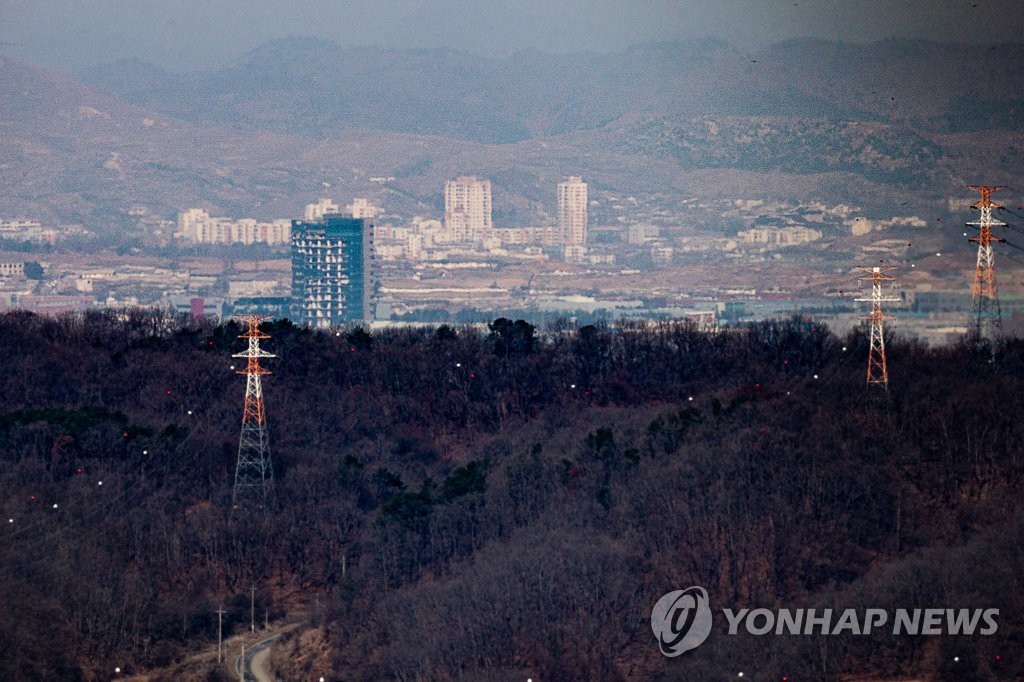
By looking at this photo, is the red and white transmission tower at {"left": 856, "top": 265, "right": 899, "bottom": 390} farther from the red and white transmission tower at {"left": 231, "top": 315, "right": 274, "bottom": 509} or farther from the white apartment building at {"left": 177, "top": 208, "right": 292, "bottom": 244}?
the white apartment building at {"left": 177, "top": 208, "right": 292, "bottom": 244}

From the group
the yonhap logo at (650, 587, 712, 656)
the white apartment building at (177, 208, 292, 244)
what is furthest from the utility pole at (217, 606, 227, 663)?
the white apartment building at (177, 208, 292, 244)

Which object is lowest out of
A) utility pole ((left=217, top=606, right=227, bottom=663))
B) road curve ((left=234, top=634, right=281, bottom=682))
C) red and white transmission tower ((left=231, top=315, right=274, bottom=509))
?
road curve ((left=234, top=634, right=281, bottom=682))

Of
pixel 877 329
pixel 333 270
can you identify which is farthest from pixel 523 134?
pixel 877 329

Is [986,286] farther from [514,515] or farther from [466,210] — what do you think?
[466,210]

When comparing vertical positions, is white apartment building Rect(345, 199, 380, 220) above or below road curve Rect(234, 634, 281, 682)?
above

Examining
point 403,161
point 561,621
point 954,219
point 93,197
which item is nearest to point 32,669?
point 561,621

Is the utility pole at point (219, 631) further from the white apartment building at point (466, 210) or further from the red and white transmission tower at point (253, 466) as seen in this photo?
the white apartment building at point (466, 210)

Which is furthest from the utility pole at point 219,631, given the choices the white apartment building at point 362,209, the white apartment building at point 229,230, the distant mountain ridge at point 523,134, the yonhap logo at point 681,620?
the white apartment building at point 362,209
